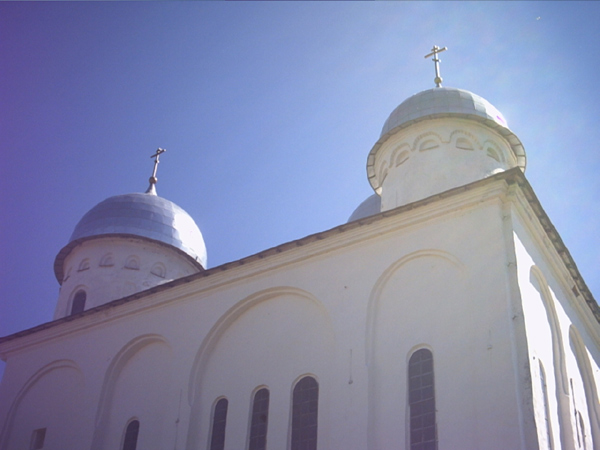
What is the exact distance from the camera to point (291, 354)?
558 inches

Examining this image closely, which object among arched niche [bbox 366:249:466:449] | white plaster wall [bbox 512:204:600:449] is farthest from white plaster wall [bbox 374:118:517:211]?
arched niche [bbox 366:249:466:449]

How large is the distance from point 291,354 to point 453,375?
344 centimetres

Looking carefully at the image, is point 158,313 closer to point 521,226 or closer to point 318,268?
point 318,268

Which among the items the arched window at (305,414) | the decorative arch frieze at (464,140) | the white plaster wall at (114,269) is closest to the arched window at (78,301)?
the white plaster wall at (114,269)

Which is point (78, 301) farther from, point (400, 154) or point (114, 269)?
point (400, 154)

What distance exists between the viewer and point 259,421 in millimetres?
13969

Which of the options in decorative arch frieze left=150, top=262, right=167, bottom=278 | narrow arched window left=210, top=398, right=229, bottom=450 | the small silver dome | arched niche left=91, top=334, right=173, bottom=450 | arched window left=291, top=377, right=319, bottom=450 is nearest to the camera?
arched window left=291, top=377, right=319, bottom=450

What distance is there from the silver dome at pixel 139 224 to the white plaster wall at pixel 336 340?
4.31 metres

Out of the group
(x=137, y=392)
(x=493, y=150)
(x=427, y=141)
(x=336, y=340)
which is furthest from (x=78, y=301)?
(x=493, y=150)

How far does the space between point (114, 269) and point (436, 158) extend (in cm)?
964

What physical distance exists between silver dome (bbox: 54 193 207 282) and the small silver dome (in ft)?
15.8

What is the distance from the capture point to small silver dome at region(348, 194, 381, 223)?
2191cm

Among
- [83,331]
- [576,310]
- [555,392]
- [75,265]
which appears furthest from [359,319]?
[75,265]

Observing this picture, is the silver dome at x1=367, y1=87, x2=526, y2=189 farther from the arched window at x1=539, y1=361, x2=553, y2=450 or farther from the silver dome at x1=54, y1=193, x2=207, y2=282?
the arched window at x1=539, y1=361, x2=553, y2=450
